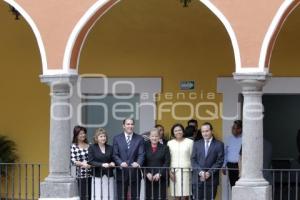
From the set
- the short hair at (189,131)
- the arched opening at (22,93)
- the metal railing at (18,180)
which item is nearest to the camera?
the short hair at (189,131)

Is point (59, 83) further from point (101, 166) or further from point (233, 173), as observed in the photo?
point (233, 173)

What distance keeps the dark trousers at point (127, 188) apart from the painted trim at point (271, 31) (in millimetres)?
2643

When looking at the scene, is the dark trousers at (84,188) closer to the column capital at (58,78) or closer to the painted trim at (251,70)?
the column capital at (58,78)

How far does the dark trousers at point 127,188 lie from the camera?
13.9m

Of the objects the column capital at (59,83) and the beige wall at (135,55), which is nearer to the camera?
the column capital at (59,83)

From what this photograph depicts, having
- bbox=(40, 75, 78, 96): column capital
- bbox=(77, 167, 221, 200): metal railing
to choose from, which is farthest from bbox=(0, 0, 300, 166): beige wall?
bbox=(40, 75, 78, 96): column capital

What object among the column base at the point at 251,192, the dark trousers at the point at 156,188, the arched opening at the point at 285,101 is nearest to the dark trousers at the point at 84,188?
the dark trousers at the point at 156,188

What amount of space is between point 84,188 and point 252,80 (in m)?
3.16

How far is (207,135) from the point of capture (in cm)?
1403

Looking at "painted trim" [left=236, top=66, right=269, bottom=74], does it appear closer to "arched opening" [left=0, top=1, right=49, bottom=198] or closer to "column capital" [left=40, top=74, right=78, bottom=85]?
"column capital" [left=40, top=74, right=78, bottom=85]

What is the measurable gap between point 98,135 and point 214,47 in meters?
3.61

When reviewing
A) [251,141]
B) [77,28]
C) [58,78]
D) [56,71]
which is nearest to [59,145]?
[58,78]

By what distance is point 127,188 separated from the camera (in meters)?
14.1

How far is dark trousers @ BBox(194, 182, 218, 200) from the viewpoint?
13.9 meters
